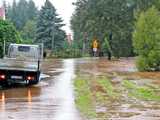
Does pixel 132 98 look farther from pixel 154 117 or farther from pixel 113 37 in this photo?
pixel 113 37

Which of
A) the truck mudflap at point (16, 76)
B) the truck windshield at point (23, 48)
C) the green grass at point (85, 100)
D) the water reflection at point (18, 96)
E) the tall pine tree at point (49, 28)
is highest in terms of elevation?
the tall pine tree at point (49, 28)

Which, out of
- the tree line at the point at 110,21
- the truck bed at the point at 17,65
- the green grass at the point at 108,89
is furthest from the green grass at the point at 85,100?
the tree line at the point at 110,21

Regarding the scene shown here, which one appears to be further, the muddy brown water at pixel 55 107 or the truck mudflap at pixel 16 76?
the truck mudflap at pixel 16 76

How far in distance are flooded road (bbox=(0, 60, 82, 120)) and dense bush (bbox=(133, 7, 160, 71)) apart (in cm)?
1189

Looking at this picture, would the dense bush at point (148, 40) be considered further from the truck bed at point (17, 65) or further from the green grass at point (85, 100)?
the truck bed at point (17, 65)

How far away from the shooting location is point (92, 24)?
69750mm

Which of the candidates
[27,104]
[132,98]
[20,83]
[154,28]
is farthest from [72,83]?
[154,28]

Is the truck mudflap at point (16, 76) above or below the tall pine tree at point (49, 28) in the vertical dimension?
below

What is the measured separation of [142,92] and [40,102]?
499 cm

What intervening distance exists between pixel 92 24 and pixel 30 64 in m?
43.8

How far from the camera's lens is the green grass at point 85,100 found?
51.2 feet

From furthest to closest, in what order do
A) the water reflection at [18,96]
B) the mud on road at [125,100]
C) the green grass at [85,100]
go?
the water reflection at [18,96] → the green grass at [85,100] → the mud on road at [125,100]

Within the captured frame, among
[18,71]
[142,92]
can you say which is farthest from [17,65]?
[142,92]

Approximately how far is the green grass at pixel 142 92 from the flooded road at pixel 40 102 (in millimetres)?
2365
